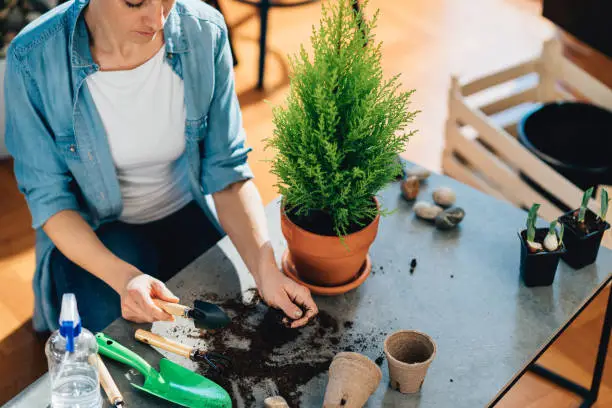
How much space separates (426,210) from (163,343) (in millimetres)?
631

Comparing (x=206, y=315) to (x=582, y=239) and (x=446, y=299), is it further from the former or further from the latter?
(x=582, y=239)

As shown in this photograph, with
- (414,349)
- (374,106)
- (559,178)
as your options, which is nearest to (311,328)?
(414,349)

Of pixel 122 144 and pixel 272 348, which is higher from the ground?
pixel 122 144

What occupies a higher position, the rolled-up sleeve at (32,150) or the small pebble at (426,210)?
the rolled-up sleeve at (32,150)

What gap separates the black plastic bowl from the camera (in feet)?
8.29

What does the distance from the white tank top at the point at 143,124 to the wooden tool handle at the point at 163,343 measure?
1.39ft

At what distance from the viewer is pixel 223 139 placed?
1.65 metres

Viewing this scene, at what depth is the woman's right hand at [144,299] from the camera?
4.48ft

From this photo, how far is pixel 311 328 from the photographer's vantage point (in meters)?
1.44

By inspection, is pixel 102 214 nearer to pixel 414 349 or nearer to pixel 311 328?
pixel 311 328

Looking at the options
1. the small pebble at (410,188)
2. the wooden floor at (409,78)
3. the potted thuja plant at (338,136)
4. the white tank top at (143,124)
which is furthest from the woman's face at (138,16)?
the wooden floor at (409,78)

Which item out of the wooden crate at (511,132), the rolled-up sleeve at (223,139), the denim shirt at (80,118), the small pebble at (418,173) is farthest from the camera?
the wooden crate at (511,132)

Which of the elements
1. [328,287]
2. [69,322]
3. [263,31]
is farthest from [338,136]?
[263,31]

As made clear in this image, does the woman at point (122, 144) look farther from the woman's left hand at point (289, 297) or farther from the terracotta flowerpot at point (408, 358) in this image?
the terracotta flowerpot at point (408, 358)
